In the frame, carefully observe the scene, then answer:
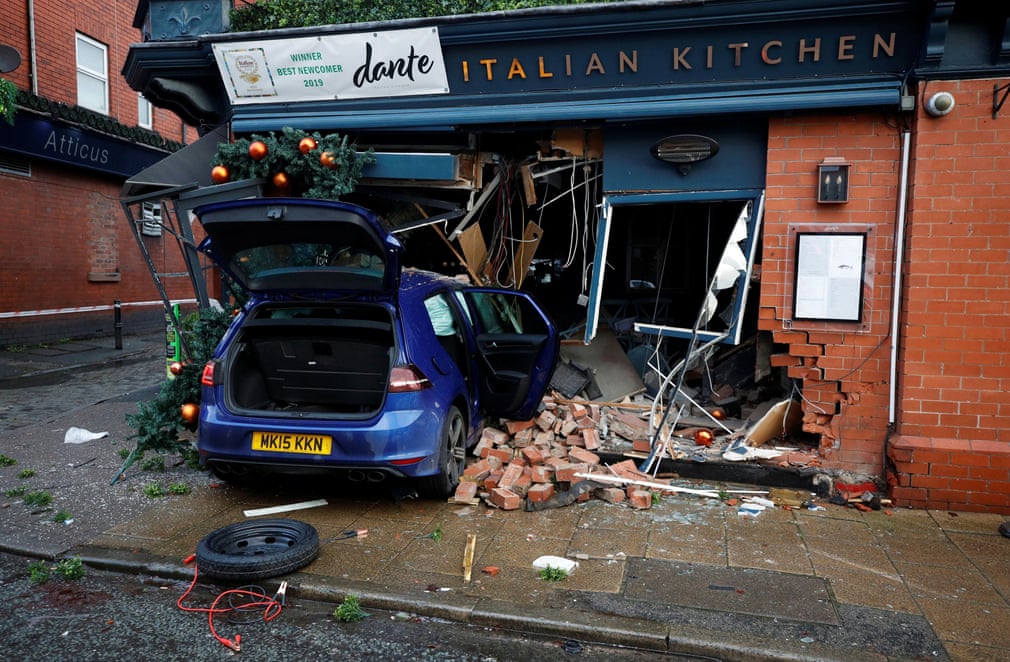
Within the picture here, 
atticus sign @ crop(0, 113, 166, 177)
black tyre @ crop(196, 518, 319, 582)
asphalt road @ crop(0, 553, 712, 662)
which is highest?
atticus sign @ crop(0, 113, 166, 177)

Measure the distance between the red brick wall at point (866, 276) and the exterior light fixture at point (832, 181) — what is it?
51 mm

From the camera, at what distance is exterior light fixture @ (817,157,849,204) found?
5.47 metres

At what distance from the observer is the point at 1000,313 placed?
5.12 m

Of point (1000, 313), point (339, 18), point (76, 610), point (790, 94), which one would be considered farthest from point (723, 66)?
point (76, 610)

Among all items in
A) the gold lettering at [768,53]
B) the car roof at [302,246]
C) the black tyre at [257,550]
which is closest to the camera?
the black tyre at [257,550]

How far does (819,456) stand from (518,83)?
408 centimetres

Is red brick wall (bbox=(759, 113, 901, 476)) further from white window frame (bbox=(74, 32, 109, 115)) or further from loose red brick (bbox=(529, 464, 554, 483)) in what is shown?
white window frame (bbox=(74, 32, 109, 115))

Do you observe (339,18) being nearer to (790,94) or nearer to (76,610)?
(790,94)

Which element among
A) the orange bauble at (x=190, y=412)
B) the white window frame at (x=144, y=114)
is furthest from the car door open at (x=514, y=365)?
the white window frame at (x=144, y=114)

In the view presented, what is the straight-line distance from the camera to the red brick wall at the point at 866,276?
544 centimetres

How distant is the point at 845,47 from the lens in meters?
5.40

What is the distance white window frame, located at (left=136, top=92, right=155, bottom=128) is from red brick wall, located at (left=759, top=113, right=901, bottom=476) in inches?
614

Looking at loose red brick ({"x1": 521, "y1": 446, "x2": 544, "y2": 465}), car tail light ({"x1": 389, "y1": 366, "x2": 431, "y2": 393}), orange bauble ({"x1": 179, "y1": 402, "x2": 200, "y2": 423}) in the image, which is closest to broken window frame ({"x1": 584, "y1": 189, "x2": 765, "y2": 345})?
loose red brick ({"x1": 521, "y1": 446, "x2": 544, "y2": 465})

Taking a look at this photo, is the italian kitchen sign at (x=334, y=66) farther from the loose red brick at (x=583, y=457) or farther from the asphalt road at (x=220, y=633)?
the asphalt road at (x=220, y=633)
